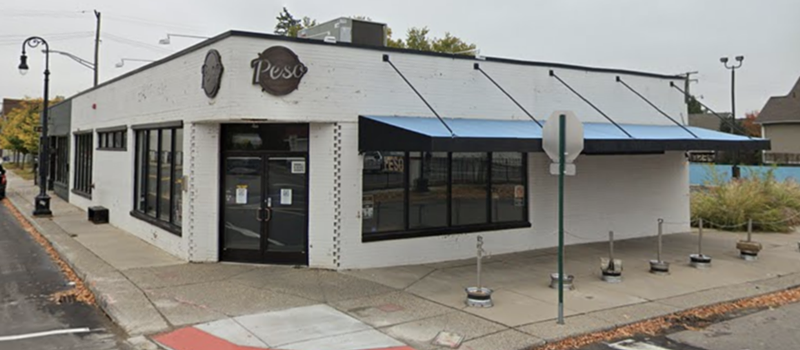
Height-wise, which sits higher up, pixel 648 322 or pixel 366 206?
pixel 366 206

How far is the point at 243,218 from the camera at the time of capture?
10.3m

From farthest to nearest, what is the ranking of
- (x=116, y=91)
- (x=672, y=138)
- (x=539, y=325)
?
(x=116, y=91) < (x=672, y=138) < (x=539, y=325)

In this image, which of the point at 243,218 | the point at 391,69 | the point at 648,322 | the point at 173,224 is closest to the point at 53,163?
the point at 173,224

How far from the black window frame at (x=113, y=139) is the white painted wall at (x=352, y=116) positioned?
590 millimetres

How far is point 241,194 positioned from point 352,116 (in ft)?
8.50

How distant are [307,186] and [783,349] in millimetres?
7402

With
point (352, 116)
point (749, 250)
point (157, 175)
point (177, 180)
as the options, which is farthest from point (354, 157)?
point (749, 250)

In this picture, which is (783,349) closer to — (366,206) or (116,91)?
(366,206)

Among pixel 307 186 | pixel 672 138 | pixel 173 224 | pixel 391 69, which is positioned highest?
pixel 391 69

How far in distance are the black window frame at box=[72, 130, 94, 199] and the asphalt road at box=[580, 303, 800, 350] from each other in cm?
1775

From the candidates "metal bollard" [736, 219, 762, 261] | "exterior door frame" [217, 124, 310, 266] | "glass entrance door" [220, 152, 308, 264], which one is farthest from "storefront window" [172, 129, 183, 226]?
"metal bollard" [736, 219, 762, 261]

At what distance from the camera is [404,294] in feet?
27.3

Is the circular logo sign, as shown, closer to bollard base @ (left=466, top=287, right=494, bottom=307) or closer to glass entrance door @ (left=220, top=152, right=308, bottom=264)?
glass entrance door @ (left=220, top=152, right=308, bottom=264)

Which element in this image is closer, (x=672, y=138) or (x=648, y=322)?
(x=648, y=322)
